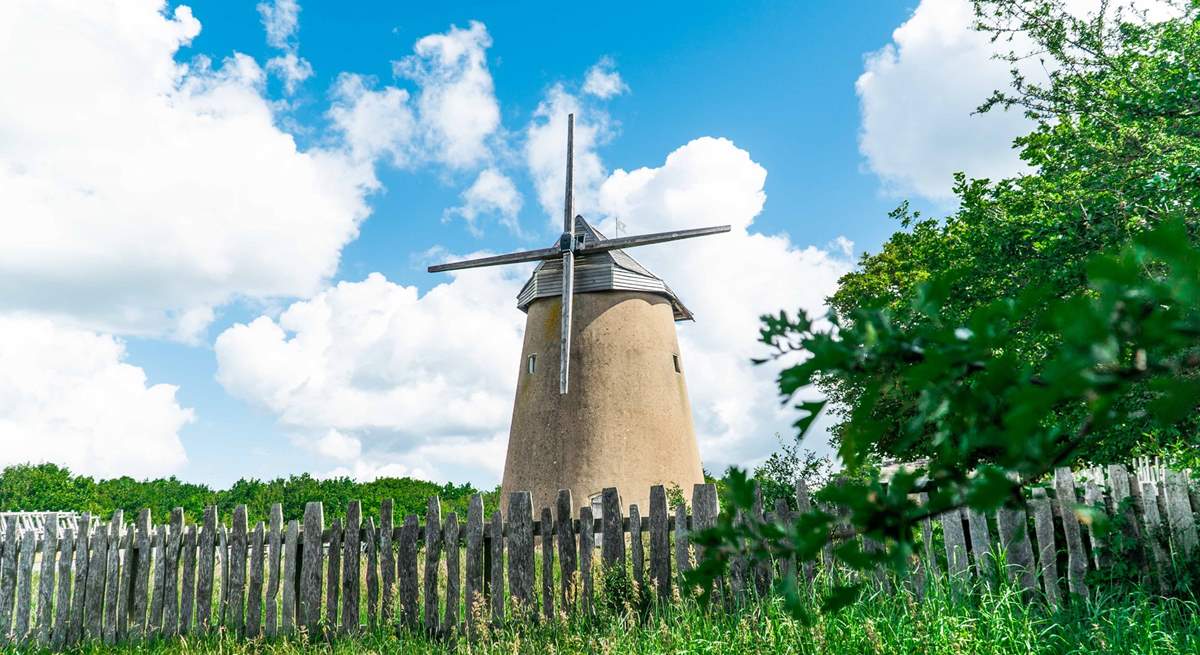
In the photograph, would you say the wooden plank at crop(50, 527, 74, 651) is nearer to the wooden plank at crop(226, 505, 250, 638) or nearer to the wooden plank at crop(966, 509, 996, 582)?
the wooden plank at crop(226, 505, 250, 638)

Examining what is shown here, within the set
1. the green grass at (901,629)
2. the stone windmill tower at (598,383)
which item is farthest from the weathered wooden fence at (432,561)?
the stone windmill tower at (598,383)

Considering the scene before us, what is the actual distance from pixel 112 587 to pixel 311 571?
8.16 feet

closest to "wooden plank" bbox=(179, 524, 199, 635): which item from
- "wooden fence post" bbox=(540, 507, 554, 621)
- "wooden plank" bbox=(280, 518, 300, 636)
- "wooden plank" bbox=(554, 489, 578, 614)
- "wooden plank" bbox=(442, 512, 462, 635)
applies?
"wooden plank" bbox=(280, 518, 300, 636)

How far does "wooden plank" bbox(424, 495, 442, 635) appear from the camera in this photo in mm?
7125

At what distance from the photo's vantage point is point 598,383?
52.2 feet

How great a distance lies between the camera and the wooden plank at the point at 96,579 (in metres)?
8.36

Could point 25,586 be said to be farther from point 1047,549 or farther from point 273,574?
point 1047,549

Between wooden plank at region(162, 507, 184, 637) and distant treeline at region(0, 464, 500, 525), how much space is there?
10059 millimetres

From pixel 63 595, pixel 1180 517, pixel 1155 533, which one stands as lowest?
pixel 63 595

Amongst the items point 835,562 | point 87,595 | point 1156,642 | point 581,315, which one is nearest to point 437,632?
point 835,562

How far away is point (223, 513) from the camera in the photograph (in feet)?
66.5

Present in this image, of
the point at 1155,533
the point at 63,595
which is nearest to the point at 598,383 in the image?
the point at 63,595

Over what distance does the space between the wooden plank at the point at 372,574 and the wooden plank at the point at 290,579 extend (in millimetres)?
706

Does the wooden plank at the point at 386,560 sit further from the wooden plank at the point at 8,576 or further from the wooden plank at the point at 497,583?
the wooden plank at the point at 8,576
